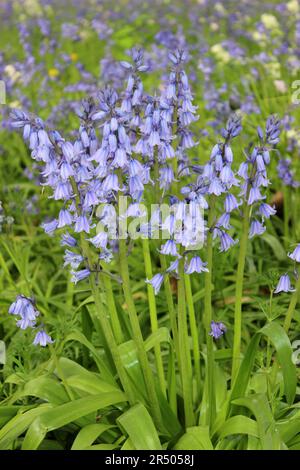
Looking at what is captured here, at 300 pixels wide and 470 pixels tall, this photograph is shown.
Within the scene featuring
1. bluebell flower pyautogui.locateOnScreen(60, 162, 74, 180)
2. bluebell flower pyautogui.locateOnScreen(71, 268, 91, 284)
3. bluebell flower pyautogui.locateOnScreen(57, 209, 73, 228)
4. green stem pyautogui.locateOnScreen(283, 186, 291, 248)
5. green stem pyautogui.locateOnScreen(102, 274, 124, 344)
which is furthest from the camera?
green stem pyautogui.locateOnScreen(283, 186, 291, 248)

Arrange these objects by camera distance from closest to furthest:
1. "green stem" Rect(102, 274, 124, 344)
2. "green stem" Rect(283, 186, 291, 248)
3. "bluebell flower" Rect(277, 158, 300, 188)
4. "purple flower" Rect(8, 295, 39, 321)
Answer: "purple flower" Rect(8, 295, 39, 321) → "green stem" Rect(102, 274, 124, 344) → "bluebell flower" Rect(277, 158, 300, 188) → "green stem" Rect(283, 186, 291, 248)

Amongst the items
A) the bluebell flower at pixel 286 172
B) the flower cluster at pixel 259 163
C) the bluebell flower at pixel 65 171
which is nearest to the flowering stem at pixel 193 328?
the flower cluster at pixel 259 163

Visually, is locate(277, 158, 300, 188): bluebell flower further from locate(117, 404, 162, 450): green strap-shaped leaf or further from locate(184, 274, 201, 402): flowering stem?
locate(117, 404, 162, 450): green strap-shaped leaf

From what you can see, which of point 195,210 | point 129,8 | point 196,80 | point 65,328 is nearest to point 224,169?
point 195,210

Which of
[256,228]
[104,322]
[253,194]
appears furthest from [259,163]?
[104,322]

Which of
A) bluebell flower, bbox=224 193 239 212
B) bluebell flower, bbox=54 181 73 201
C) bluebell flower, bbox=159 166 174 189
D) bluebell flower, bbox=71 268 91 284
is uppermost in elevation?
bluebell flower, bbox=159 166 174 189

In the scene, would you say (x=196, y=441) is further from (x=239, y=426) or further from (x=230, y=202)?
(x=230, y=202)

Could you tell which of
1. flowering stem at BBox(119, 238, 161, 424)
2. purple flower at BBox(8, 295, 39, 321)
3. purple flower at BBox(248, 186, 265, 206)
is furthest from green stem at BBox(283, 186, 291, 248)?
purple flower at BBox(8, 295, 39, 321)

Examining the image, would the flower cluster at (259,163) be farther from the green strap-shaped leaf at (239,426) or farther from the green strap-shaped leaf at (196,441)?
the green strap-shaped leaf at (196,441)
